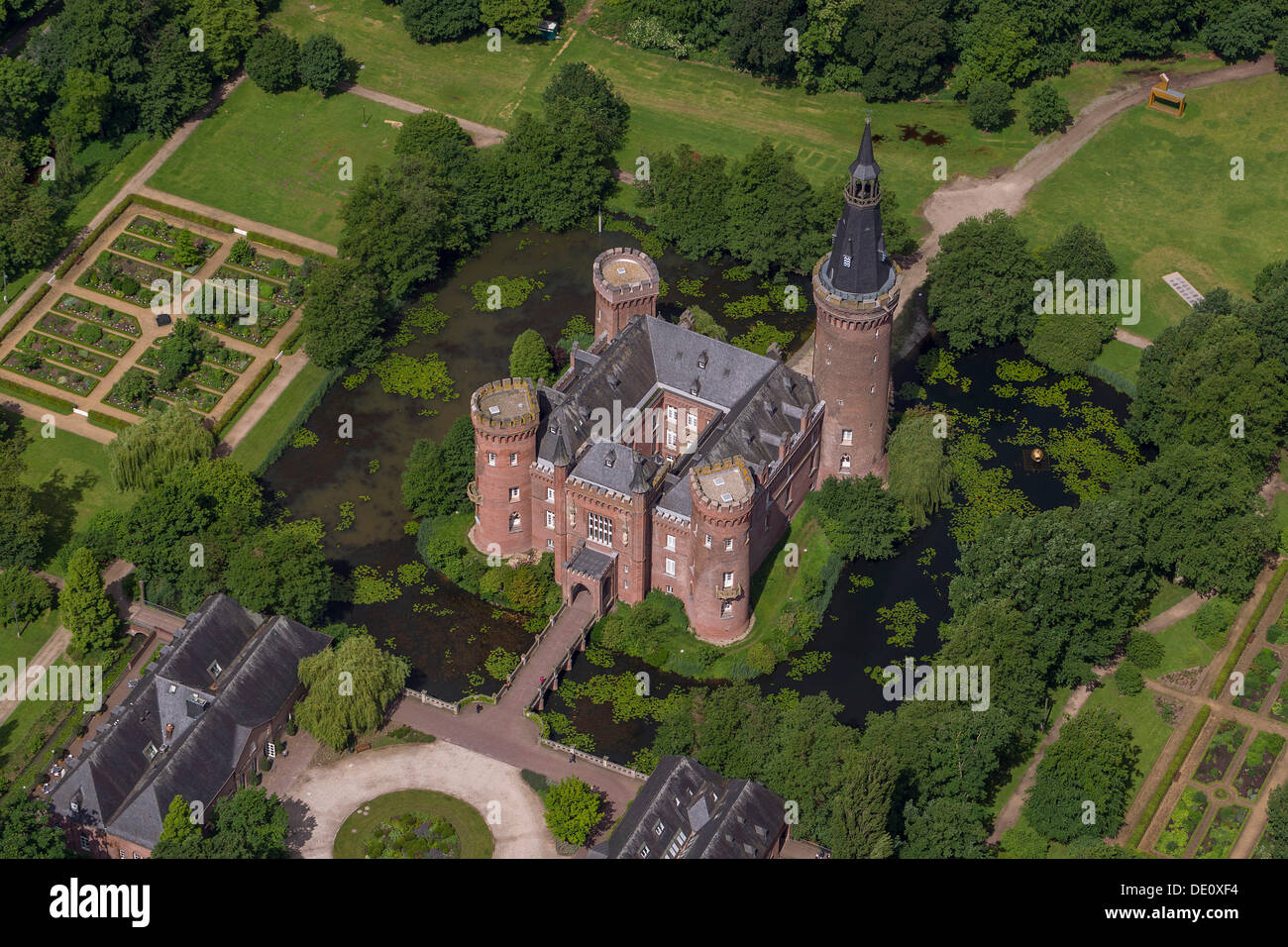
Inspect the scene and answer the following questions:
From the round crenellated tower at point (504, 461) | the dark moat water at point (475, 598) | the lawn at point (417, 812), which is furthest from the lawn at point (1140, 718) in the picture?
the round crenellated tower at point (504, 461)

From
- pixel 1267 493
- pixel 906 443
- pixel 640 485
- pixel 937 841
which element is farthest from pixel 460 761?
pixel 1267 493

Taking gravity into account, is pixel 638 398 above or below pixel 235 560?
above

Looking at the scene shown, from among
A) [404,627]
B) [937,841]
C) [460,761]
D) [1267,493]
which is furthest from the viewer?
[1267,493]

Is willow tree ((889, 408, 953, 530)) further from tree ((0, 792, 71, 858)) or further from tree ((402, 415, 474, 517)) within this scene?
tree ((0, 792, 71, 858))

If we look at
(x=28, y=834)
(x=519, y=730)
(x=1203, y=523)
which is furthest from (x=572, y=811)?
(x=1203, y=523)

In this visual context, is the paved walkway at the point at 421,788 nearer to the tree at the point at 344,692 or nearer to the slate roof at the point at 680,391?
the tree at the point at 344,692

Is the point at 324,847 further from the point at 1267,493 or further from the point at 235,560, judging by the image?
the point at 1267,493
